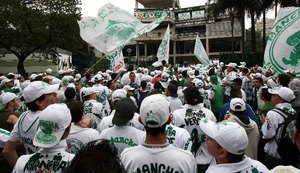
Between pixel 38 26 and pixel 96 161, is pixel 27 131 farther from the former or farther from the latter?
pixel 38 26

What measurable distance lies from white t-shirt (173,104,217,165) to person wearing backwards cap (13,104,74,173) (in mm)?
1995

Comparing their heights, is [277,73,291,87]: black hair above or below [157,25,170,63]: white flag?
below

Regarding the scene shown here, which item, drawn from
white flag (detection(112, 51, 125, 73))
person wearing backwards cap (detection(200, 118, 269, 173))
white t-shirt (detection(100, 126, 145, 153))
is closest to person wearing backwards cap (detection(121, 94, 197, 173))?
person wearing backwards cap (detection(200, 118, 269, 173))

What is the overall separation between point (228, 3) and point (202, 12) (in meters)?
28.3

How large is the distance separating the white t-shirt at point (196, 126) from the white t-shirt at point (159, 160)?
5.24ft

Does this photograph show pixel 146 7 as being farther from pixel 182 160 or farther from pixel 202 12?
pixel 182 160

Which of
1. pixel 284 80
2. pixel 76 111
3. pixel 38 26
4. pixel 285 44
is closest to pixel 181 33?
pixel 38 26

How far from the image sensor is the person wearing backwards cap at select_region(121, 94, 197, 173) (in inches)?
104

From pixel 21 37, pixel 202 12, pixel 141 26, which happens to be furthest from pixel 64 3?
pixel 202 12

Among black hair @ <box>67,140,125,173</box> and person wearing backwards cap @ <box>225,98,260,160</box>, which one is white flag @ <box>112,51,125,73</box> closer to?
person wearing backwards cap @ <box>225,98,260,160</box>

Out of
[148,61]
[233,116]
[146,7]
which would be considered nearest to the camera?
[233,116]

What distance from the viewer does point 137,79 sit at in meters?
9.70

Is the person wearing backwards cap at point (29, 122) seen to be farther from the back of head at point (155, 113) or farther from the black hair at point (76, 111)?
the back of head at point (155, 113)

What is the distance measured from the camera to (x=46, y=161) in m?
2.61
